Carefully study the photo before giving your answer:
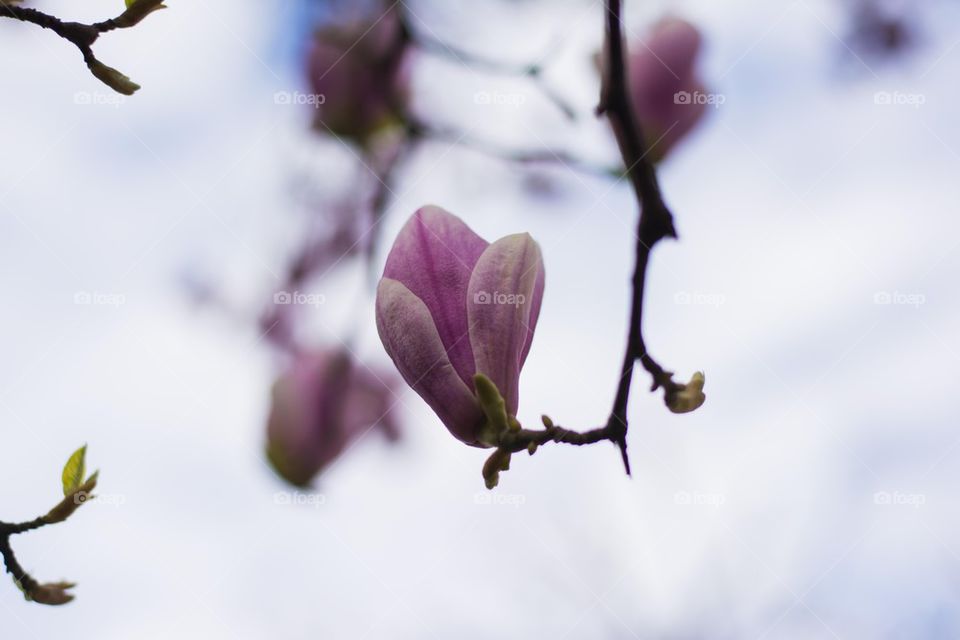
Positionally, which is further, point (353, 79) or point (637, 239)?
point (353, 79)

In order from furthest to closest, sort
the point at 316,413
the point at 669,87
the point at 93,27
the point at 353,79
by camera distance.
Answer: the point at 353,79, the point at 316,413, the point at 669,87, the point at 93,27

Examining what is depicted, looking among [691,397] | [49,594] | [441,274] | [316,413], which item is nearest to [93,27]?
[441,274]

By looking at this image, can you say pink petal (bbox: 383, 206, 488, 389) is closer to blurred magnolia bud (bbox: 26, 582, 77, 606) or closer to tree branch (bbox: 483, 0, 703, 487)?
tree branch (bbox: 483, 0, 703, 487)

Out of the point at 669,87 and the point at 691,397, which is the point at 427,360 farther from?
the point at 669,87

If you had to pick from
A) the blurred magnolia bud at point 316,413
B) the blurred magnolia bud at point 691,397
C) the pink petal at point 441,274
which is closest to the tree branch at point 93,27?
the pink petal at point 441,274

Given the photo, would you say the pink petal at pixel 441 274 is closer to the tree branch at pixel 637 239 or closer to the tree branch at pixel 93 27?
the tree branch at pixel 637 239

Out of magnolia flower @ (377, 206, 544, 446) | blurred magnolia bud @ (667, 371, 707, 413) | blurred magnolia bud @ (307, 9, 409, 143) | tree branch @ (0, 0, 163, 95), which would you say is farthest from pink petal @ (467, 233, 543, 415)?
blurred magnolia bud @ (307, 9, 409, 143)

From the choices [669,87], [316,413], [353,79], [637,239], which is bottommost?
[316,413]

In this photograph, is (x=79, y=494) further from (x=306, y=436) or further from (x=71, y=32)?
(x=306, y=436)
